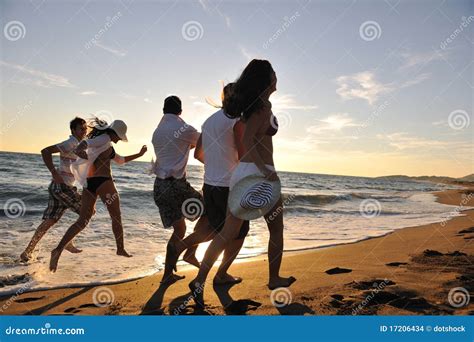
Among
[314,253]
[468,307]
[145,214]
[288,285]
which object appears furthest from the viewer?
[145,214]

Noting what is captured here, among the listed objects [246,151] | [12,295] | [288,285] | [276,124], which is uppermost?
[276,124]

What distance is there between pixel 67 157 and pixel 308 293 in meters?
3.15

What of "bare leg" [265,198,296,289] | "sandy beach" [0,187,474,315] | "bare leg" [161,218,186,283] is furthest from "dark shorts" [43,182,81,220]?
"bare leg" [265,198,296,289]

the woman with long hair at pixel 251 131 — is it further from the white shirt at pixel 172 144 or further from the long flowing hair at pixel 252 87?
the white shirt at pixel 172 144

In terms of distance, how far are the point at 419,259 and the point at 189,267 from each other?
9.53 ft

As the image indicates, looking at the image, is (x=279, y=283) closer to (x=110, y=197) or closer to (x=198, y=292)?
(x=198, y=292)

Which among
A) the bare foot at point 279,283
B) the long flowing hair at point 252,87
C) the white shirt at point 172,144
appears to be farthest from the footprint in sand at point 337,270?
Answer: the long flowing hair at point 252,87

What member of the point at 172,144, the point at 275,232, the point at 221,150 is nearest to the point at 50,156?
the point at 172,144

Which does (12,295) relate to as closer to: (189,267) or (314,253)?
(189,267)

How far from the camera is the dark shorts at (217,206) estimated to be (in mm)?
3809

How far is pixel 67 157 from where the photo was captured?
4.96m

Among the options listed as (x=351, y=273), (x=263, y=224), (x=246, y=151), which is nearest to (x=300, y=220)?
(x=263, y=224)

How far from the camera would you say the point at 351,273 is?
15.1 ft

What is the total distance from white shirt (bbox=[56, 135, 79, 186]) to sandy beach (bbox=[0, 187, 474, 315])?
4.55 ft
